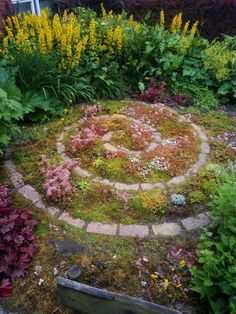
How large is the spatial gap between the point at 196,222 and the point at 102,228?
2.78ft

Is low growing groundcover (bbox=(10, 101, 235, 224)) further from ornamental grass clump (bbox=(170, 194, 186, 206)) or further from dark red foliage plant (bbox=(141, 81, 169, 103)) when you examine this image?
dark red foliage plant (bbox=(141, 81, 169, 103))

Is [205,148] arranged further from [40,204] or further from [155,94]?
[40,204]

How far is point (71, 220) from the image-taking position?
3064 millimetres

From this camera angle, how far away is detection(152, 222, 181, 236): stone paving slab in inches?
116

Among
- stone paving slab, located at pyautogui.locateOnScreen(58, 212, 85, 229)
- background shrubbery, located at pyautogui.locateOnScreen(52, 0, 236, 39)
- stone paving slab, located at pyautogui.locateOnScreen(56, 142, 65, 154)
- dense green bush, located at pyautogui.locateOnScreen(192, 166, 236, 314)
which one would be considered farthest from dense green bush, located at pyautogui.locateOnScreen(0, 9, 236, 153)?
dense green bush, located at pyautogui.locateOnScreen(192, 166, 236, 314)

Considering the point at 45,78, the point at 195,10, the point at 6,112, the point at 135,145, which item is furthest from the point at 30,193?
the point at 195,10

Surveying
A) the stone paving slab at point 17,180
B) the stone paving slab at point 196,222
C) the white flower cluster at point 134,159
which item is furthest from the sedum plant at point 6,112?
the stone paving slab at point 196,222

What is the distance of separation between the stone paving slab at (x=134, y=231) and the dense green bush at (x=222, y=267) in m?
0.54

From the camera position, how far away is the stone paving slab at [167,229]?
295 centimetres

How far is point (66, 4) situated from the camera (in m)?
7.56

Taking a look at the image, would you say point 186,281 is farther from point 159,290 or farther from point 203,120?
point 203,120

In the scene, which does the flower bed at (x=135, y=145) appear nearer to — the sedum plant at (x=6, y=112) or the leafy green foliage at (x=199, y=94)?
the leafy green foliage at (x=199, y=94)

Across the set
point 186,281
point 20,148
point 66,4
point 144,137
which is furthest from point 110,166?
point 66,4

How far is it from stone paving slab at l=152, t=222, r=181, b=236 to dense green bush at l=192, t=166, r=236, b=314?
37 cm
